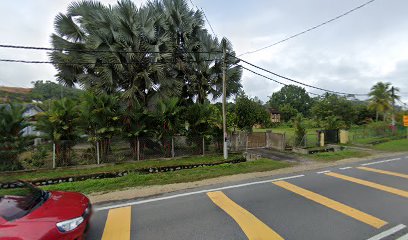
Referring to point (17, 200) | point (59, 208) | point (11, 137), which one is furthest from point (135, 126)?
point (59, 208)

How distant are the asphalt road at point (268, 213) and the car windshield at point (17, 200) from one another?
1179mm

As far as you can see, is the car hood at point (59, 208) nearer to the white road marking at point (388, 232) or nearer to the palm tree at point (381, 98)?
the white road marking at point (388, 232)

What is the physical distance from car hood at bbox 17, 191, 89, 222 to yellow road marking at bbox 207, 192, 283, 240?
2772 mm

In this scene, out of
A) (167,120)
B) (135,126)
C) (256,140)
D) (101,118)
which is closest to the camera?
(101,118)

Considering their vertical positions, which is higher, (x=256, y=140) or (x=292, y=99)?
(x=292, y=99)

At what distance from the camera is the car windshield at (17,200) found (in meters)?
3.28

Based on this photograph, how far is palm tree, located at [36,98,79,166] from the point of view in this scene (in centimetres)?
1066

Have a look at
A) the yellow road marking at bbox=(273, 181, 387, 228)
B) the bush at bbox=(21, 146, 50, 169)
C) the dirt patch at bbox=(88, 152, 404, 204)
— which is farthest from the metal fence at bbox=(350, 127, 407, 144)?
the bush at bbox=(21, 146, 50, 169)

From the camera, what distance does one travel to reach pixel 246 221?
4.71m

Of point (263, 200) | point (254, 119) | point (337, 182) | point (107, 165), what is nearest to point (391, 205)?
point (337, 182)

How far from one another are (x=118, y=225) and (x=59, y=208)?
1.34 m

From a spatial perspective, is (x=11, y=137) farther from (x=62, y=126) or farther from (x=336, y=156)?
(x=336, y=156)

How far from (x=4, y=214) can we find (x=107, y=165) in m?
8.36

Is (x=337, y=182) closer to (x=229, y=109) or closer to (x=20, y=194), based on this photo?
(x=20, y=194)
